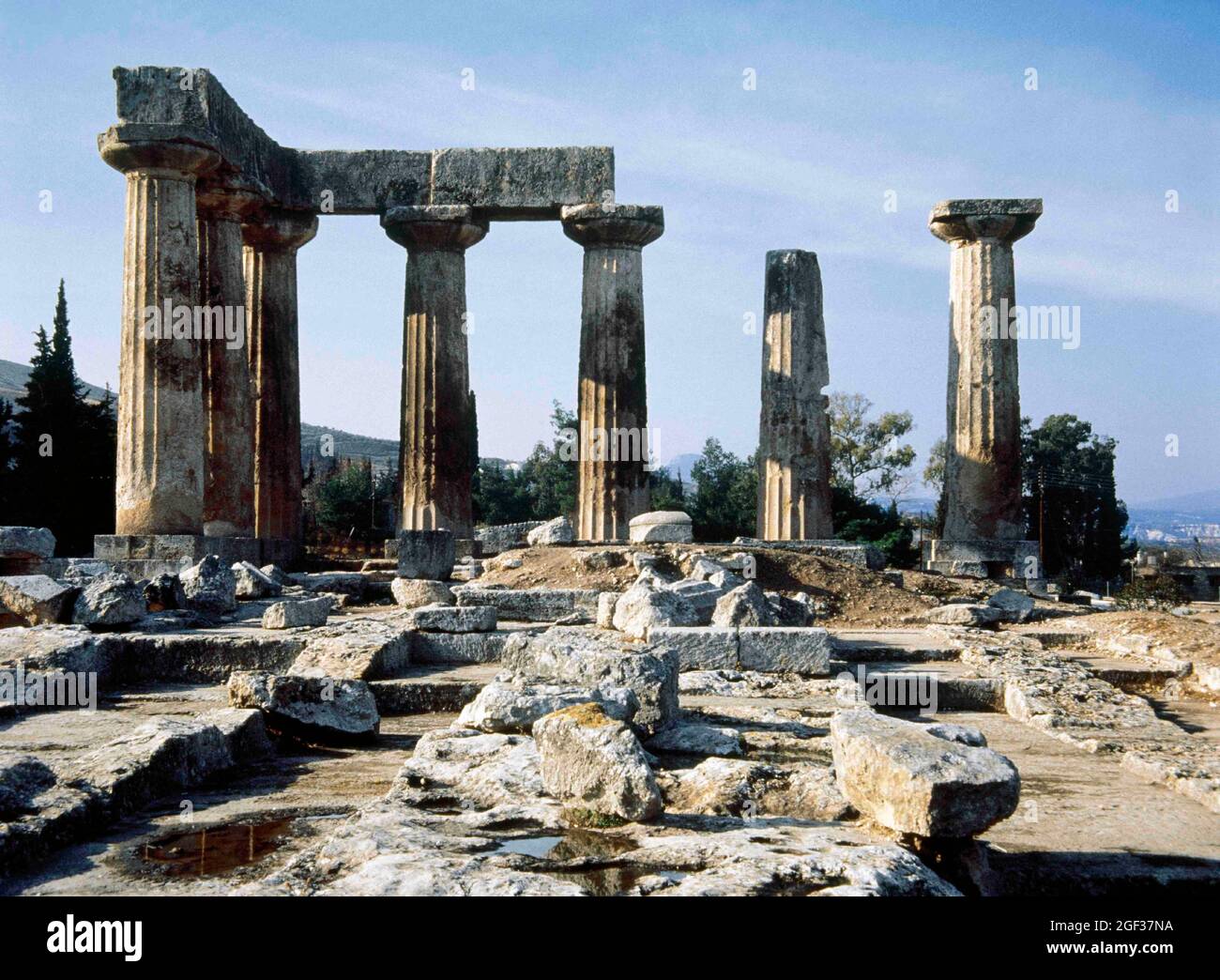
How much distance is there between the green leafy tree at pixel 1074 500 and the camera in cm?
5047

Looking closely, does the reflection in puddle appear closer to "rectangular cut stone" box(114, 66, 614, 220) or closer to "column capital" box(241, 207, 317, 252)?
"rectangular cut stone" box(114, 66, 614, 220)

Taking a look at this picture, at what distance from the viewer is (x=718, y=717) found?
8.55m

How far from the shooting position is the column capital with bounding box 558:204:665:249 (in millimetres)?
20172

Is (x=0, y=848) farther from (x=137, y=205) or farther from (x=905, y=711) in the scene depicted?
(x=137, y=205)

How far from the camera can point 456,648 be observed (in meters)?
11.1

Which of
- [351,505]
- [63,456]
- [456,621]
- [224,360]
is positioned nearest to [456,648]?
[456,621]

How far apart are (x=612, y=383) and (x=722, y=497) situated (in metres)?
23.7

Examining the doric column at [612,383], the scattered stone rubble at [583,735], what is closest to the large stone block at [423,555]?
the scattered stone rubble at [583,735]

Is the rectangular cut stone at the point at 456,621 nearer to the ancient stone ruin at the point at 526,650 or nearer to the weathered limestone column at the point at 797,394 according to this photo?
the ancient stone ruin at the point at 526,650

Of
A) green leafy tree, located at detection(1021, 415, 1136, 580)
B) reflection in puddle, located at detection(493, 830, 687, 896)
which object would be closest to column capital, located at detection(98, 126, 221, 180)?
reflection in puddle, located at detection(493, 830, 687, 896)

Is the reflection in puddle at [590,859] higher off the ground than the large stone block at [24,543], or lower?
lower

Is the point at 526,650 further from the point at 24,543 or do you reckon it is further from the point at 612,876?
the point at 24,543

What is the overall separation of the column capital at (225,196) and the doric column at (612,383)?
4659 millimetres
